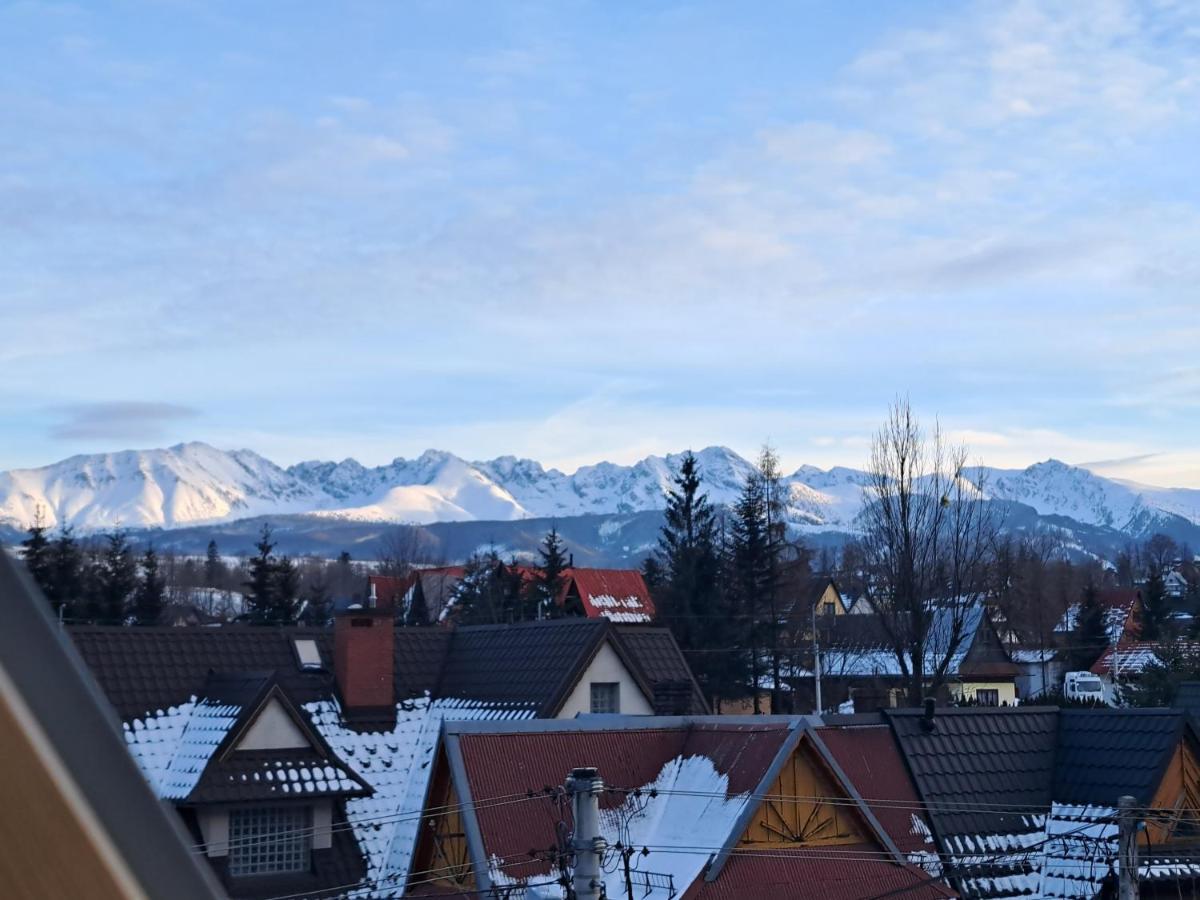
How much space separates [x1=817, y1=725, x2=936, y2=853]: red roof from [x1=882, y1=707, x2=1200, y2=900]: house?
7.8 inches

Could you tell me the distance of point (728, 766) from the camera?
19.3m

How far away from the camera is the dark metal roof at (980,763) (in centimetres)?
2112

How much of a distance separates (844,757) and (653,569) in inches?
2062

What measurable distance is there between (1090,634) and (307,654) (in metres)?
59.0

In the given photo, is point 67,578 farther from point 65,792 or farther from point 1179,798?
point 65,792

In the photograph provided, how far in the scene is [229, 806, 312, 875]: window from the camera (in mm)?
20109

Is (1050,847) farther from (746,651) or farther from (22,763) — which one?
(746,651)

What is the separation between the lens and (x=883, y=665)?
6275cm

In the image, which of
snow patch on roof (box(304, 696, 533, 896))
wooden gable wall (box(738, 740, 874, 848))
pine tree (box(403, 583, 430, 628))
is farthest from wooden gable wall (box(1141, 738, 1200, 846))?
pine tree (box(403, 583, 430, 628))

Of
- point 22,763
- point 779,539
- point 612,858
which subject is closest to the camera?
point 22,763

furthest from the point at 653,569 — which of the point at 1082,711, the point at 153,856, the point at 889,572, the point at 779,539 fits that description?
the point at 153,856

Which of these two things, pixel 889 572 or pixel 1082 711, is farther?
pixel 889 572

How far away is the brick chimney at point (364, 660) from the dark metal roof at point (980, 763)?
30.7ft

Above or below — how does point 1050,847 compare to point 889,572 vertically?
below
